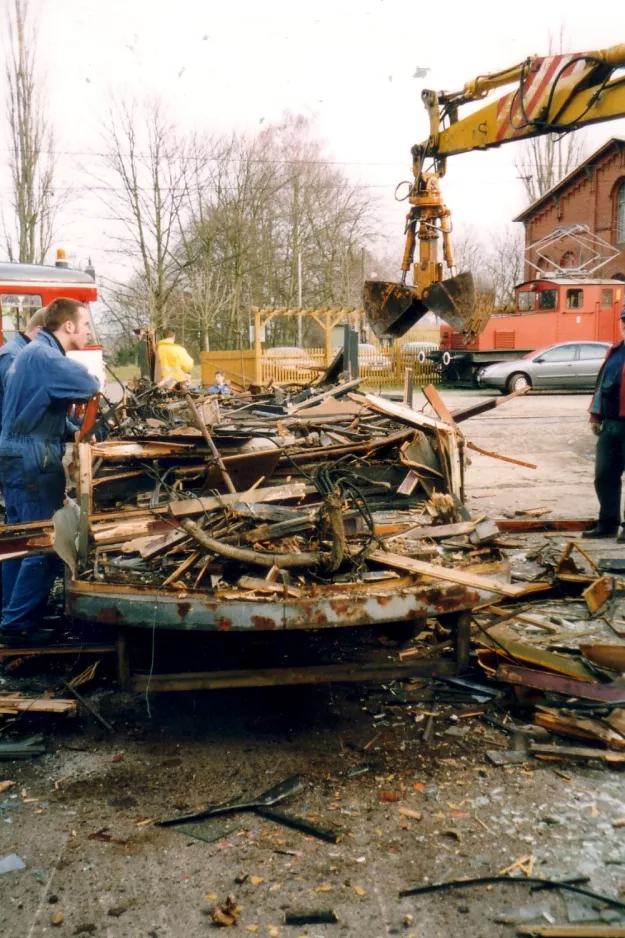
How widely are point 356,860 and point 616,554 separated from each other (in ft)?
14.1

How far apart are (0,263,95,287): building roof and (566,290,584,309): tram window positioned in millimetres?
16601

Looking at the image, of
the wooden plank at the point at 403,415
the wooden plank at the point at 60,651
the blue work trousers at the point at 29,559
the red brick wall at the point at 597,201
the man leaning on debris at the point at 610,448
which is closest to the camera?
the wooden plank at the point at 60,651

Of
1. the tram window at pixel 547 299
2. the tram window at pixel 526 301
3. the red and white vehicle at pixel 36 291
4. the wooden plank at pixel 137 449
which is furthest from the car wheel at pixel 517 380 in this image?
the wooden plank at pixel 137 449

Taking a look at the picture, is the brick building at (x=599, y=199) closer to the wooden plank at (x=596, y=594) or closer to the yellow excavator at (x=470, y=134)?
the yellow excavator at (x=470, y=134)

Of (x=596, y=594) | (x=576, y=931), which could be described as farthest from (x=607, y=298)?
(x=576, y=931)

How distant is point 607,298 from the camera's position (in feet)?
85.0

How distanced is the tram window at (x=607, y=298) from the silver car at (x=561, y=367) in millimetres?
3765

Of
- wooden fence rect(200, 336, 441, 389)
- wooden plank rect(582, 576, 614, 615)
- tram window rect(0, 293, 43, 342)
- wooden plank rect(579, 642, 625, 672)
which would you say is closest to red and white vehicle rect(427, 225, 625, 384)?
wooden fence rect(200, 336, 441, 389)

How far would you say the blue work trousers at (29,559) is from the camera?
14.4 ft

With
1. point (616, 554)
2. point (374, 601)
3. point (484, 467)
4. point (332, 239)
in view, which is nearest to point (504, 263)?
point (332, 239)

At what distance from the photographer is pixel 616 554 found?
20.4 feet

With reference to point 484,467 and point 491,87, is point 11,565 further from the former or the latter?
point 484,467

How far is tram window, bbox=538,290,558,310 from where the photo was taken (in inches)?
1021

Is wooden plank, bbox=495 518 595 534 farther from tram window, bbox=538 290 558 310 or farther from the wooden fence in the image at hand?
tram window, bbox=538 290 558 310
